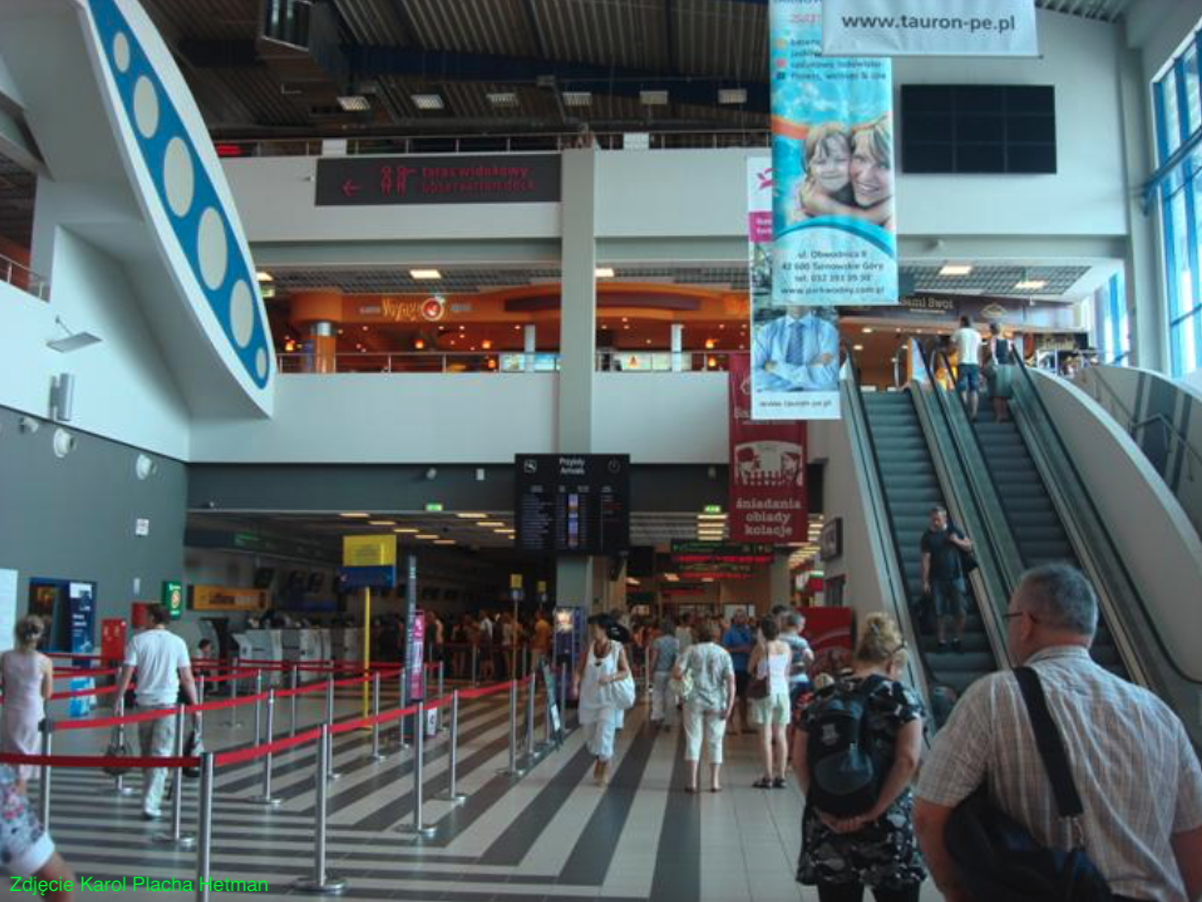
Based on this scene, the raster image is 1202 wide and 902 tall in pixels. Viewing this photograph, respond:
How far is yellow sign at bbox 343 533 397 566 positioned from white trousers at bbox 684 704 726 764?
5.62m

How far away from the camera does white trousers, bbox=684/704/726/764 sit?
9828 millimetres

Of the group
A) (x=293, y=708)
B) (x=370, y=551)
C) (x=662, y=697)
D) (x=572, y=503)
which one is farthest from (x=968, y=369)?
(x=293, y=708)

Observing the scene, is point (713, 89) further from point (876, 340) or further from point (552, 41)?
point (876, 340)

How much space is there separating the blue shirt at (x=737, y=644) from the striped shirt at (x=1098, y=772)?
12554 millimetres

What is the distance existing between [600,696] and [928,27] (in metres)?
5.93

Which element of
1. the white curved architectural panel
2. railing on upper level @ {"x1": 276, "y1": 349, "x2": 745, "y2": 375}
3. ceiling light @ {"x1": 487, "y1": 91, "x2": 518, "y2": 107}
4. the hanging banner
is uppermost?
ceiling light @ {"x1": 487, "y1": 91, "x2": 518, "y2": 107}

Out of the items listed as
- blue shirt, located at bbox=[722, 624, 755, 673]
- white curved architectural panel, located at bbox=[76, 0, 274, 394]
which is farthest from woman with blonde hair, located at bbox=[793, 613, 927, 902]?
white curved architectural panel, located at bbox=[76, 0, 274, 394]

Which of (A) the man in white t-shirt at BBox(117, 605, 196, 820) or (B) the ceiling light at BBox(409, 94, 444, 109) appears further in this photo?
(B) the ceiling light at BBox(409, 94, 444, 109)

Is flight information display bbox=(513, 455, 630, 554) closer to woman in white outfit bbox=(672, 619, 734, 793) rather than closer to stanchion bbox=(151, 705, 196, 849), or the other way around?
woman in white outfit bbox=(672, 619, 734, 793)

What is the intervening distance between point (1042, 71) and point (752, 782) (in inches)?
585

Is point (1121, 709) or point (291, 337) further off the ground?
point (291, 337)

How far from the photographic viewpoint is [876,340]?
27.8 metres

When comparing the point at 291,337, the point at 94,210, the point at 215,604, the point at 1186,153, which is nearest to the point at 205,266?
the point at 94,210

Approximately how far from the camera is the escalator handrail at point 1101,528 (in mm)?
9422
